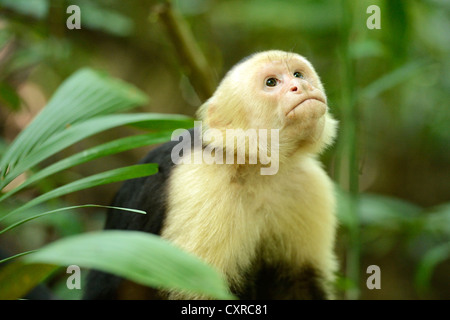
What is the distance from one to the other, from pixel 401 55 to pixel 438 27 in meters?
1.76

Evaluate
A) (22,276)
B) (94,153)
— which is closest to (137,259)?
(22,276)

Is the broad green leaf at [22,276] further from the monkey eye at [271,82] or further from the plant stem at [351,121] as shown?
the plant stem at [351,121]

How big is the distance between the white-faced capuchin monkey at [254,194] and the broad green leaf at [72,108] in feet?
1.51

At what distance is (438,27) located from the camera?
12.1 feet

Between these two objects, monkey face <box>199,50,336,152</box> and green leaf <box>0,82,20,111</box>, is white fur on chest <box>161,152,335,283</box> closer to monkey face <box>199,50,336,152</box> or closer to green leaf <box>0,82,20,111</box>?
monkey face <box>199,50,336,152</box>

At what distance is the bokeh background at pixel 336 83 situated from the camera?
238 centimetres

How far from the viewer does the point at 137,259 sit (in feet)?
2.39

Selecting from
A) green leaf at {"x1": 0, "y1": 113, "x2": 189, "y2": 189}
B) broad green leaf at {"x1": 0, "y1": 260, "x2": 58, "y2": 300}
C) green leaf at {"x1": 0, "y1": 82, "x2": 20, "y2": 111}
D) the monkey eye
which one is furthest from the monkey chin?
green leaf at {"x1": 0, "y1": 82, "x2": 20, "y2": 111}

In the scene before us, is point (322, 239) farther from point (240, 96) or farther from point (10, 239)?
point (10, 239)

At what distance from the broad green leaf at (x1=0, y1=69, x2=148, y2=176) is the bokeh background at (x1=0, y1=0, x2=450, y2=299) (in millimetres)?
917

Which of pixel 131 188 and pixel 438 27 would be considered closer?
pixel 131 188

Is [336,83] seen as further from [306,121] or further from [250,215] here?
[250,215]

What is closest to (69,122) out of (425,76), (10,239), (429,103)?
(10,239)

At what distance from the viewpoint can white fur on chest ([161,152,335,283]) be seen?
178 cm
